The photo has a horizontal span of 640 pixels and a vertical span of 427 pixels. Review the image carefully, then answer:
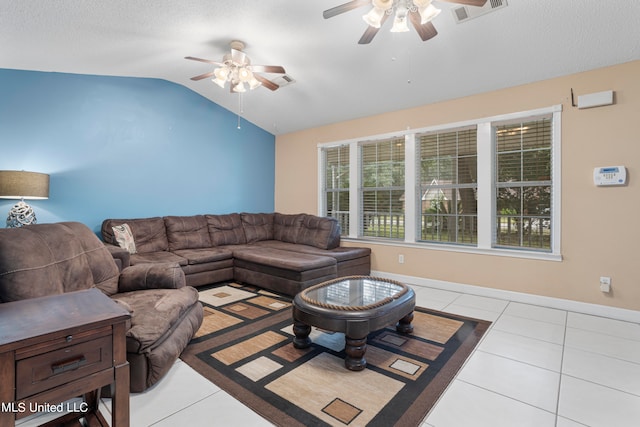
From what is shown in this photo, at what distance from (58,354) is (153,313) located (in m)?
0.89

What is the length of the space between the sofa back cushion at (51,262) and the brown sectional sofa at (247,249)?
550 mm

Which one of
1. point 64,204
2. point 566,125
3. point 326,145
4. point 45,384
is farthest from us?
point 326,145

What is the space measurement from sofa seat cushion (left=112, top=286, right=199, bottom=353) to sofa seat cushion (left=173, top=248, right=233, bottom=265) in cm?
152

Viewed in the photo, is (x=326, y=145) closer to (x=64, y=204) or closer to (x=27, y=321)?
(x=64, y=204)

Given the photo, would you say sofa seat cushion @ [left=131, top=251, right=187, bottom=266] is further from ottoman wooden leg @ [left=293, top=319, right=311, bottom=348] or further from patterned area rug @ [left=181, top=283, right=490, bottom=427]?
ottoman wooden leg @ [left=293, top=319, right=311, bottom=348]

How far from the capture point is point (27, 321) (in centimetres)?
127

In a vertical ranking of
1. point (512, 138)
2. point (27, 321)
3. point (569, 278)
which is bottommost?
point (569, 278)

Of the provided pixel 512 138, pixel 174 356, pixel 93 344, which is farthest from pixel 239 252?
pixel 512 138

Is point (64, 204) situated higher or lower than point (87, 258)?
higher

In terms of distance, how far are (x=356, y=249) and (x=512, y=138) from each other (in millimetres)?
2454

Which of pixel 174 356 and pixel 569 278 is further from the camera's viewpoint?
pixel 569 278

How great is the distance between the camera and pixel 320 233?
496cm

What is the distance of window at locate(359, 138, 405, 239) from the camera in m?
4.83

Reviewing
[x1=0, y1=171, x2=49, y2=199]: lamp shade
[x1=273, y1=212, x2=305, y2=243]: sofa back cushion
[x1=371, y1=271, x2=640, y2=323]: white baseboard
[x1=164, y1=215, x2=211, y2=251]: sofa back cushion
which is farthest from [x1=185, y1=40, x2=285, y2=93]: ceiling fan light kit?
[x1=371, y1=271, x2=640, y2=323]: white baseboard
